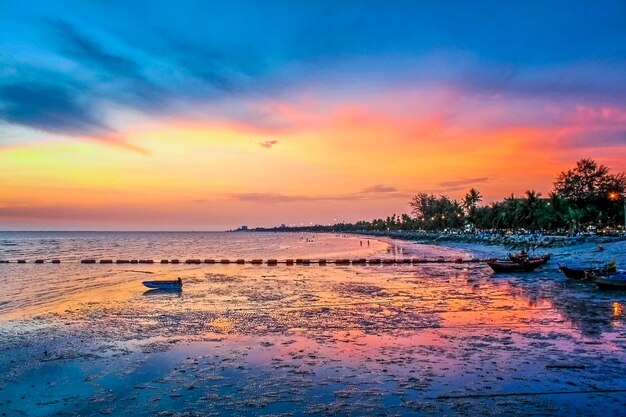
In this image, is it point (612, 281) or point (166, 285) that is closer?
point (612, 281)

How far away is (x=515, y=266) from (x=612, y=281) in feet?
53.7

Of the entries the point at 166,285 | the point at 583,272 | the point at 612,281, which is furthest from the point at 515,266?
the point at 166,285

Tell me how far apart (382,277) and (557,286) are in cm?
1607

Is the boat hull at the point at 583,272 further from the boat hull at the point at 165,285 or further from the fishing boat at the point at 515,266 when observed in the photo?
the boat hull at the point at 165,285

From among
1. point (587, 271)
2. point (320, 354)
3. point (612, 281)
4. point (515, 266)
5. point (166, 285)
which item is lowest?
point (320, 354)

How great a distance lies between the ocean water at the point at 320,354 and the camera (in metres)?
12.2

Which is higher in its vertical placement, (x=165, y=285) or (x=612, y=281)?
(x=612, y=281)

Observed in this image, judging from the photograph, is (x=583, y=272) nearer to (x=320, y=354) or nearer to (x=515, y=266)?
(x=515, y=266)

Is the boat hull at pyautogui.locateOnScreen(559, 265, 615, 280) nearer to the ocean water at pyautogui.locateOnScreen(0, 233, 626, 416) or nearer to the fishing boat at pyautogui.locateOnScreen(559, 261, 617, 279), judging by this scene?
the fishing boat at pyautogui.locateOnScreen(559, 261, 617, 279)

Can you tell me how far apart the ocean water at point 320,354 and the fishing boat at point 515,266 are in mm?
14497

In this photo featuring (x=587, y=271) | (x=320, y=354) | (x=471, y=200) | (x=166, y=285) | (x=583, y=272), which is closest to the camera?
(x=320, y=354)

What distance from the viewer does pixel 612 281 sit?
31.0m

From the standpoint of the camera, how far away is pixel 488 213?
13738 centimetres

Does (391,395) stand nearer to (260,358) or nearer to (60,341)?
(260,358)
